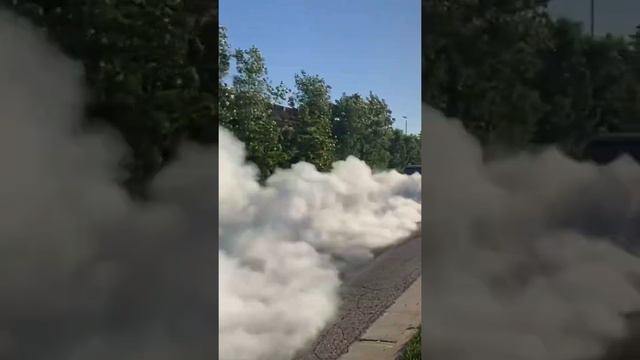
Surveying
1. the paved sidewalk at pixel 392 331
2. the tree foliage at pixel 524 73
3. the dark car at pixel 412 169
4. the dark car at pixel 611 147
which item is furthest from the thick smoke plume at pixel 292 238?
the dark car at pixel 611 147

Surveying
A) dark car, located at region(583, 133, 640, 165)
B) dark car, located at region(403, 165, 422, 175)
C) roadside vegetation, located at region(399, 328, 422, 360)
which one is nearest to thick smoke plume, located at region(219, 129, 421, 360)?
dark car, located at region(403, 165, 422, 175)

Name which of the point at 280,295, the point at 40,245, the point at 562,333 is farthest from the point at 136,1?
the point at 562,333

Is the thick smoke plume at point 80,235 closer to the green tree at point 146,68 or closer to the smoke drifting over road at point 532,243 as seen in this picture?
the green tree at point 146,68

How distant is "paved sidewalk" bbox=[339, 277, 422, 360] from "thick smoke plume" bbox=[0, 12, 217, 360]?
0.97 meters

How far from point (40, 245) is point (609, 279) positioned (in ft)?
9.21

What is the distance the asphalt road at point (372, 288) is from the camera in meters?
3.56

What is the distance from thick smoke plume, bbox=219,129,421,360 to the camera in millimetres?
3387

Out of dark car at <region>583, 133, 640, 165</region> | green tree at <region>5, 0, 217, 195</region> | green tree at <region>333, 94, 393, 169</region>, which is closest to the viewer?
dark car at <region>583, 133, 640, 165</region>

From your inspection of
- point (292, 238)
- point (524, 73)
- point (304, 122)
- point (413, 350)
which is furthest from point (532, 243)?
point (304, 122)

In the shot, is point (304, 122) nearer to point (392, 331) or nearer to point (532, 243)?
point (392, 331)

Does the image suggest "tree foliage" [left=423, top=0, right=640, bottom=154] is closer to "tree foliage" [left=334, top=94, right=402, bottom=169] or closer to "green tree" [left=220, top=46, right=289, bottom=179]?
"tree foliage" [left=334, top=94, right=402, bottom=169]

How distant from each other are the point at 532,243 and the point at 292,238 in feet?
4.37

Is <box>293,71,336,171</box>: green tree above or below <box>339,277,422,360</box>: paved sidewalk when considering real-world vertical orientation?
above

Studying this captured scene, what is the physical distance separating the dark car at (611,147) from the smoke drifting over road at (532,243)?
4 centimetres
